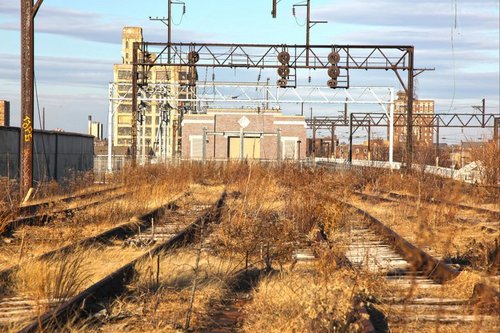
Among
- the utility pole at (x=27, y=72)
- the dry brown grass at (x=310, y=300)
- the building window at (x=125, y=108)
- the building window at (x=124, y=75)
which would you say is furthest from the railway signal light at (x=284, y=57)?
the building window at (x=125, y=108)

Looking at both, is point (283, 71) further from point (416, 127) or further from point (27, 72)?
point (416, 127)

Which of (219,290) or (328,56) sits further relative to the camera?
(328,56)

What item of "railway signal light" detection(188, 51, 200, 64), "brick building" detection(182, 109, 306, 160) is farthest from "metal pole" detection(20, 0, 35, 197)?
"brick building" detection(182, 109, 306, 160)

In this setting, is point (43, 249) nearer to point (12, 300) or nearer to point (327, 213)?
point (12, 300)

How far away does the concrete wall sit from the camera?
28.1m

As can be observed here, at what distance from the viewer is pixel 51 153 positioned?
33.8 metres

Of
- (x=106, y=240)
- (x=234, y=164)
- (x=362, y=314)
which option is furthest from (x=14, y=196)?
(x=234, y=164)

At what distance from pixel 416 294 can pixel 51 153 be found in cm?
2762

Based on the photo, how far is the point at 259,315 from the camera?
718 cm

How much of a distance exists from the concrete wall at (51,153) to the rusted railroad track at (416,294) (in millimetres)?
15569

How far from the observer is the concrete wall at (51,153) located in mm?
28125

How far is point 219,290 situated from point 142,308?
129cm

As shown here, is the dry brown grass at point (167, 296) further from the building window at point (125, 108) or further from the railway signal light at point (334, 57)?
the building window at point (125, 108)

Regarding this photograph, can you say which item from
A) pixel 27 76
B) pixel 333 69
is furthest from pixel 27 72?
pixel 333 69
